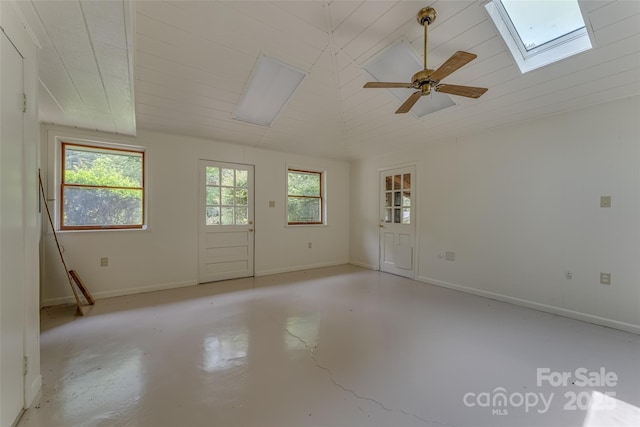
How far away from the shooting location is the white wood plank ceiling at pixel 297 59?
6.59ft

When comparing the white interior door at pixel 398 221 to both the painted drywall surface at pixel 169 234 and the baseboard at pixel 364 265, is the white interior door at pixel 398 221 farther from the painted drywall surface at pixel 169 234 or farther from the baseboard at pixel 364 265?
the painted drywall surface at pixel 169 234

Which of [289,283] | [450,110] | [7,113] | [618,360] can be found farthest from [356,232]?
[7,113]

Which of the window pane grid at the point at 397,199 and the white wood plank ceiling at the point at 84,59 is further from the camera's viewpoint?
the window pane grid at the point at 397,199

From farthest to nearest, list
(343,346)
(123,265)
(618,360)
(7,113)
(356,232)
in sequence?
1. (356,232)
2. (123,265)
3. (343,346)
4. (618,360)
5. (7,113)

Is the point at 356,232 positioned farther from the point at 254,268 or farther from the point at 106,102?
the point at 106,102

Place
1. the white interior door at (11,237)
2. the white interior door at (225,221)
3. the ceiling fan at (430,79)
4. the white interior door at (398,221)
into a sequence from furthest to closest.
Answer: the white interior door at (398,221) → the white interior door at (225,221) → the ceiling fan at (430,79) → the white interior door at (11,237)

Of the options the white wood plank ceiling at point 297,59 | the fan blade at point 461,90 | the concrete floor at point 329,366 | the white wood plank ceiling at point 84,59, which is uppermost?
the white wood plank ceiling at point 297,59

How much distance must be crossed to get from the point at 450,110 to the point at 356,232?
3163 mm

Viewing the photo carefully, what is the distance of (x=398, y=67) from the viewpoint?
2893 millimetres

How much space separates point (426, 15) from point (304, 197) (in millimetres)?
3795

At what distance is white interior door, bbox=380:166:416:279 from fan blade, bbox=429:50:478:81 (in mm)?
2795

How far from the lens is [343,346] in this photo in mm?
2271

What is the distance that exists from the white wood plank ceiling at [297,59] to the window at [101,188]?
454 mm

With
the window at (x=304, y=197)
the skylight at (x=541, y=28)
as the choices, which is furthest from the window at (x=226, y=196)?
the skylight at (x=541, y=28)
